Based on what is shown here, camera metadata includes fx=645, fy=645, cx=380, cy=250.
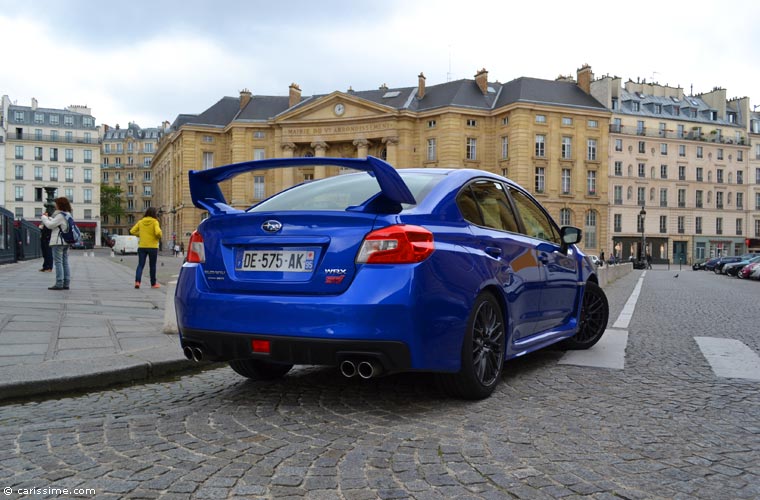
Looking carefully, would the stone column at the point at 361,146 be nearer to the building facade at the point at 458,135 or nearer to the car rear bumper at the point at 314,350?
the building facade at the point at 458,135

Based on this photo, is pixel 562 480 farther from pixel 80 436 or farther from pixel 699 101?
pixel 699 101

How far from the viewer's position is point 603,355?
6.24 m

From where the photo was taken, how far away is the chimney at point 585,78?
7344 cm

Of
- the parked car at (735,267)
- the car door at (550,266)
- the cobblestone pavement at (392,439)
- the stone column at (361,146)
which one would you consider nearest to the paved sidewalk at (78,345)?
the cobblestone pavement at (392,439)

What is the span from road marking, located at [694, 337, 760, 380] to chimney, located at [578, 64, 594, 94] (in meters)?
71.4

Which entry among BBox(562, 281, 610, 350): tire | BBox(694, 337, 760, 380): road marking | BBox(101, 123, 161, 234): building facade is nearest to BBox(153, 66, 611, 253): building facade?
BBox(101, 123, 161, 234): building facade

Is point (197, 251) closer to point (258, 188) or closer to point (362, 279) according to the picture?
point (362, 279)

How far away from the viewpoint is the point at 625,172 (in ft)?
255

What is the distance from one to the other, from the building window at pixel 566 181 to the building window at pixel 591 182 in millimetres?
2358

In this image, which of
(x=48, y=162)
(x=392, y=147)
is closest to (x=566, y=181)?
(x=392, y=147)

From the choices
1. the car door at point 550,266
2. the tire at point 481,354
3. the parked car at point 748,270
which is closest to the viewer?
the tire at point 481,354

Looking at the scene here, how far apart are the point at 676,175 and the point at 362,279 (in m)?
84.9

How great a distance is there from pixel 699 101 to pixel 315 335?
96598 mm

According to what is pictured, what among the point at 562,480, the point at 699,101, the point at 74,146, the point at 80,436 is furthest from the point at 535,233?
the point at 74,146
